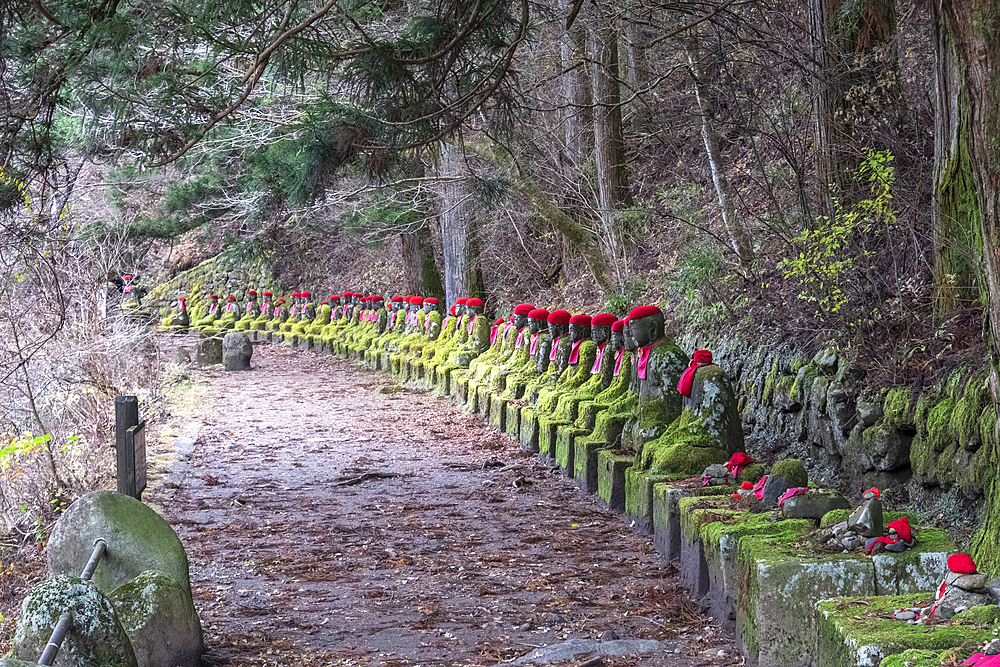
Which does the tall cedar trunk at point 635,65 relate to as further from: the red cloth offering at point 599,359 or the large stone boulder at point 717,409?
the large stone boulder at point 717,409

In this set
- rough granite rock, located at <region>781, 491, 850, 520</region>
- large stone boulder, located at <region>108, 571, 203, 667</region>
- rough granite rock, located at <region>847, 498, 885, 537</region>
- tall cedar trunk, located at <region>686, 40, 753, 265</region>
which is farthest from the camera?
tall cedar trunk, located at <region>686, 40, 753, 265</region>

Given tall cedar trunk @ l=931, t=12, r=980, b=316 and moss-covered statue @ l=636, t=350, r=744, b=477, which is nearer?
tall cedar trunk @ l=931, t=12, r=980, b=316

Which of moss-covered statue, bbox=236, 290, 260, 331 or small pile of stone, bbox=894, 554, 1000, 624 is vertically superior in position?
moss-covered statue, bbox=236, 290, 260, 331

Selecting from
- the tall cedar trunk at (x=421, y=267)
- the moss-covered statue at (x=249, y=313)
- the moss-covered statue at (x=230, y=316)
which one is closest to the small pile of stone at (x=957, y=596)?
the tall cedar trunk at (x=421, y=267)

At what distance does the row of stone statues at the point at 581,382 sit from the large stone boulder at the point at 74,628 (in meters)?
3.75

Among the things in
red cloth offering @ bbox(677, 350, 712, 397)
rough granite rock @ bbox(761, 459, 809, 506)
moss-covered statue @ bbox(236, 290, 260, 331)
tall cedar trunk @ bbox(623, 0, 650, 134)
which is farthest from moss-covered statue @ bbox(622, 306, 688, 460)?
moss-covered statue @ bbox(236, 290, 260, 331)

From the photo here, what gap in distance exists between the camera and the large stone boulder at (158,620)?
420 centimetres

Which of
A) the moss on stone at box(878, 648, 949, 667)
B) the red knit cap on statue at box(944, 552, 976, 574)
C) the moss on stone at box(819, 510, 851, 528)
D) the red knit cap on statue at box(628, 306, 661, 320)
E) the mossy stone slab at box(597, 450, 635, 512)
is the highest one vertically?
the red knit cap on statue at box(628, 306, 661, 320)

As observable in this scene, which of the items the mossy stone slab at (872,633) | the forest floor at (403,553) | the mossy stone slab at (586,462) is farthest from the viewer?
the mossy stone slab at (586,462)

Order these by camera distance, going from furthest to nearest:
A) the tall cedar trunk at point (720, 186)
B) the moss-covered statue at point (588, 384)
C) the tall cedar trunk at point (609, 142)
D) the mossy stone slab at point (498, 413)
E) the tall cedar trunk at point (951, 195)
→ the tall cedar trunk at point (609, 142), the mossy stone slab at point (498, 413), the tall cedar trunk at point (720, 186), the moss-covered statue at point (588, 384), the tall cedar trunk at point (951, 195)

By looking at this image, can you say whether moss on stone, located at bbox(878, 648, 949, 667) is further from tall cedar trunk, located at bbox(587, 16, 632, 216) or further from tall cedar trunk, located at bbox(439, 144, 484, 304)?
tall cedar trunk, located at bbox(439, 144, 484, 304)

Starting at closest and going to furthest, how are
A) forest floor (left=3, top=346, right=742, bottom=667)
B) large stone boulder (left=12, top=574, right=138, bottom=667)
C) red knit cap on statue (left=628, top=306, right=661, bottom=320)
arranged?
large stone boulder (left=12, top=574, right=138, bottom=667)
forest floor (left=3, top=346, right=742, bottom=667)
red knit cap on statue (left=628, top=306, right=661, bottom=320)

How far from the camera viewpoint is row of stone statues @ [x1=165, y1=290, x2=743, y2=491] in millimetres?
6406

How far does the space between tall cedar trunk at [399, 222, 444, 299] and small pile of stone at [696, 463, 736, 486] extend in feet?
50.7
